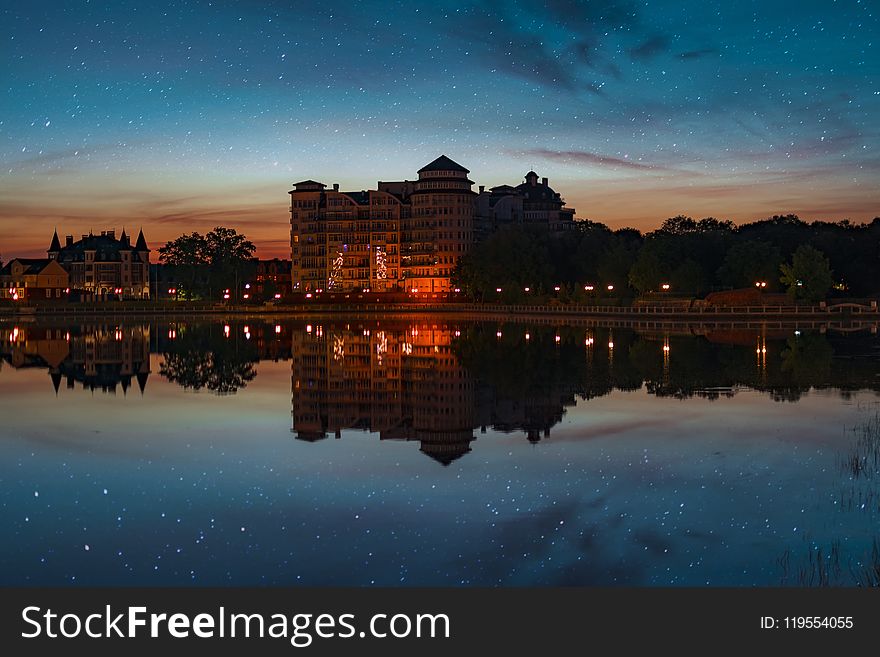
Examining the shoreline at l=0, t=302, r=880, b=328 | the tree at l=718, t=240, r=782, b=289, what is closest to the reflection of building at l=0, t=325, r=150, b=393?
the shoreline at l=0, t=302, r=880, b=328

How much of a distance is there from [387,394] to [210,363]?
65.4ft

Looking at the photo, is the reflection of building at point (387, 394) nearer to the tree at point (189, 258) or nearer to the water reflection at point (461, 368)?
the water reflection at point (461, 368)

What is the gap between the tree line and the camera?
12250 cm

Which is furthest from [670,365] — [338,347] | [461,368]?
[338,347]

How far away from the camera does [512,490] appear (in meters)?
19.6

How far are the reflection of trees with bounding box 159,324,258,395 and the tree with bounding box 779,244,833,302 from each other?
64920mm

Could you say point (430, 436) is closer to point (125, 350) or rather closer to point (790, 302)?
point (125, 350)

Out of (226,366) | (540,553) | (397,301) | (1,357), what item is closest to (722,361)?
(226,366)

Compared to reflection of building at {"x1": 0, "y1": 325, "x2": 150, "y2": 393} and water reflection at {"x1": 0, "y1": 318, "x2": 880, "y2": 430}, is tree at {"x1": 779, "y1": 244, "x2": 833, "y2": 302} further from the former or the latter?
reflection of building at {"x1": 0, "y1": 325, "x2": 150, "y2": 393}

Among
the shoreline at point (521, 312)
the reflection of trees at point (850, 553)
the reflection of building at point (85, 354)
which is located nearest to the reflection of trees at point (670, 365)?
the reflection of trees at point (850, 553)

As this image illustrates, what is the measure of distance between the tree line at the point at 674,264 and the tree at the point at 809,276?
109 mm

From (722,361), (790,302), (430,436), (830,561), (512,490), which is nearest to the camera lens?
(830,561)

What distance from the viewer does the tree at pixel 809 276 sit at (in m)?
110

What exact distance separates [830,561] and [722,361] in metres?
36.1
